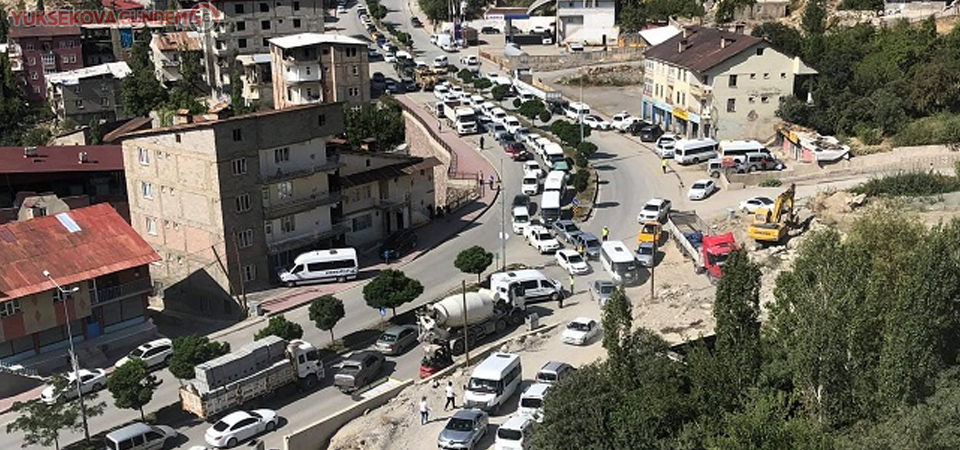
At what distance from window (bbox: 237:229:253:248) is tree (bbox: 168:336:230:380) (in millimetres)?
11384

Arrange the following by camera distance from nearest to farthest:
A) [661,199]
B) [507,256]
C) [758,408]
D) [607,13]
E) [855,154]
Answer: [758,408] → [507,256] → [661,199] → [855,154] → [607,13]

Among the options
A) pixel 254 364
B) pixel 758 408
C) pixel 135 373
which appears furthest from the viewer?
pixel 254 364

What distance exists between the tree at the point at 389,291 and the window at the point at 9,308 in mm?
13761

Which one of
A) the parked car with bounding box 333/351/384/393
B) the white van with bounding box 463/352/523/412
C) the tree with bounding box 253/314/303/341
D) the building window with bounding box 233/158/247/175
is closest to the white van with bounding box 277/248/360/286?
the building window with bounding box 233/158/247/175

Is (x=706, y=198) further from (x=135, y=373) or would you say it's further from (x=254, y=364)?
(x=135, y=373)

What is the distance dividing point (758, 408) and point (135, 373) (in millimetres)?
20836

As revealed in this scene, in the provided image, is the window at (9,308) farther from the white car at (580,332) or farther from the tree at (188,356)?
the white car at (580,332)

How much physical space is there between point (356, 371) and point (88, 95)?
68.7 metres

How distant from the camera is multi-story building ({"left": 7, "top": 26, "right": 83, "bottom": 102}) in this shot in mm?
99375

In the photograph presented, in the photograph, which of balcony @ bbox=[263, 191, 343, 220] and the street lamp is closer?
the street lamp

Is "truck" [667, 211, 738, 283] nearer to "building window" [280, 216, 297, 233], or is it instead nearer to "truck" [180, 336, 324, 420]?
"truck" [180, 336, 324, 420]

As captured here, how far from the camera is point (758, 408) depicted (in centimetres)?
2228

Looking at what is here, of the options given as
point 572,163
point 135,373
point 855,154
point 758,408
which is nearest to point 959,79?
point 855,154

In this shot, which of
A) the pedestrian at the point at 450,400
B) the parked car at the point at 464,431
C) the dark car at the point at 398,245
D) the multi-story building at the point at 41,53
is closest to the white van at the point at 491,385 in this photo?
the pedestrian at the point at 450,400
